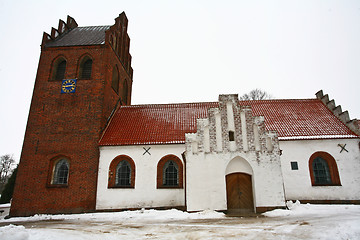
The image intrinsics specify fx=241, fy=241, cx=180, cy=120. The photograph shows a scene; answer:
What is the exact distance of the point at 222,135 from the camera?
1323 cm

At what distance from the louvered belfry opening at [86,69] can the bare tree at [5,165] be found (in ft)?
168

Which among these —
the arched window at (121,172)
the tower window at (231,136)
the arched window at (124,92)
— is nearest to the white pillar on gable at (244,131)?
the tower window at (231,136)

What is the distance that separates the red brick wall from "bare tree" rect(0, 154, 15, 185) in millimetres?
49788

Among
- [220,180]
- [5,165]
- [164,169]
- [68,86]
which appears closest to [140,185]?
[164,169]

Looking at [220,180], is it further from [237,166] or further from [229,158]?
[237,166]

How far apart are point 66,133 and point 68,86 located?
11.9 feet

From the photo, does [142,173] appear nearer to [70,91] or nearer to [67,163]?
[67,163]

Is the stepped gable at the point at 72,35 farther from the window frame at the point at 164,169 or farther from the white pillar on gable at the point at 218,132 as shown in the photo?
the white pillar on gable at the point at 218,132

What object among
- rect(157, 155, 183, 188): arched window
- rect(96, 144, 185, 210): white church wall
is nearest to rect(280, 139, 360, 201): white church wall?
rect(157, 155, 183, 188): arched window

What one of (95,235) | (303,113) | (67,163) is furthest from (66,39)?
(303,113)

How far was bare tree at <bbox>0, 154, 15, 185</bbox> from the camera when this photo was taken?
55594 millimetres

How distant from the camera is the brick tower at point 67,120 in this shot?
1539 cm

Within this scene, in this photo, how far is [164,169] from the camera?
1595 centimetres

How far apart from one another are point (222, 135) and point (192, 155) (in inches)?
78.4
